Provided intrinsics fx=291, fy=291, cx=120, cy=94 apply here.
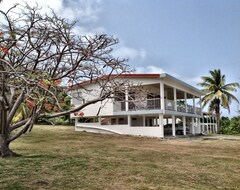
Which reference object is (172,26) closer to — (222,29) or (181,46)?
(181,46)

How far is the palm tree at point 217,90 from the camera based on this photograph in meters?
35.3

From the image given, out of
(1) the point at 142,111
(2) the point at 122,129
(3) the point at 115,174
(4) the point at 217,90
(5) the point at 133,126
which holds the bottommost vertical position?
(3) the point at 115,174

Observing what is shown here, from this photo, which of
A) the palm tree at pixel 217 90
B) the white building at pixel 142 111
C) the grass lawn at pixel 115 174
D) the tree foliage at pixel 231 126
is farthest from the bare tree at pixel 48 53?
the tree foliage at pixel 231 126

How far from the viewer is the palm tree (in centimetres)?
3528

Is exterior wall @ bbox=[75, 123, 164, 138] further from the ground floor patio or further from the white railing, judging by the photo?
the white railing

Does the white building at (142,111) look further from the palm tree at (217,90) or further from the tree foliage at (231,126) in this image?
the tree foliage at (231,126)

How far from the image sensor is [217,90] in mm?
35812

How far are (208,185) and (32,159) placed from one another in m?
5.84


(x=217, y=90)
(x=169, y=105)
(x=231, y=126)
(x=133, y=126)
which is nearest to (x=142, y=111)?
(x=169, y=105)

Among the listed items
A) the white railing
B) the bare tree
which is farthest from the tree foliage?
the bare tree

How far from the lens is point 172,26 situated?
14000 millimetres

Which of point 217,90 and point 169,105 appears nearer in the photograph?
point 169,105

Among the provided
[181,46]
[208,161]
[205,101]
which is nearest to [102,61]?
[208,161]

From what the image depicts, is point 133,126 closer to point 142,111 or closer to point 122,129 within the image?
point 122,129
